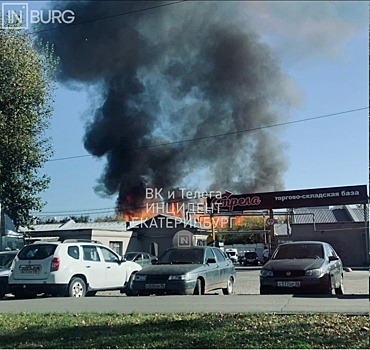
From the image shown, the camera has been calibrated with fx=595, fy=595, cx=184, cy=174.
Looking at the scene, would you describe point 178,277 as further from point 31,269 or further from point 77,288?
point 31,269

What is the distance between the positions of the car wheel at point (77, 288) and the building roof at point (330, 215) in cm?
3218

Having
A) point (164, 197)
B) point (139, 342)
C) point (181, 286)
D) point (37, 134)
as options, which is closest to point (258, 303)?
point (181, 286)

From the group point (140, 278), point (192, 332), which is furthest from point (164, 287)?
point (192, 332)

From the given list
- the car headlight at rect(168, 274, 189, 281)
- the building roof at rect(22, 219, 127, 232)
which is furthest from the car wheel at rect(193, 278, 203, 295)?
the building roof at rect(22, 219, 127, 232)

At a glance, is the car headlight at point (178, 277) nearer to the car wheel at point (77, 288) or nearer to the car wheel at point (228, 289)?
the car wheel at point (228, 289)

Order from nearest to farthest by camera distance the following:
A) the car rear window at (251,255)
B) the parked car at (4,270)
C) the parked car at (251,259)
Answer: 1. the parked car at (4,270)
2. the parked car at (251,259)
3. the car rear window at (251,255)

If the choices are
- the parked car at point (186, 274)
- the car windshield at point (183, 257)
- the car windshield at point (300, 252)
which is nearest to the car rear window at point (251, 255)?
the parked car at point (186, 274)

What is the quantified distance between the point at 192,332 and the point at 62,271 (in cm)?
684

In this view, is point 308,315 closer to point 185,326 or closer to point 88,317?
point 185,326

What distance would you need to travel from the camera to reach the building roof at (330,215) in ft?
146

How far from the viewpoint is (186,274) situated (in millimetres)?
Answer: 12609

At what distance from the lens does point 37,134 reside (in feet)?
51.0

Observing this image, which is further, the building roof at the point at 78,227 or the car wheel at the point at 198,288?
the building roof at the point at 78,227

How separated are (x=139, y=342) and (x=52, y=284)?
6790 mm
